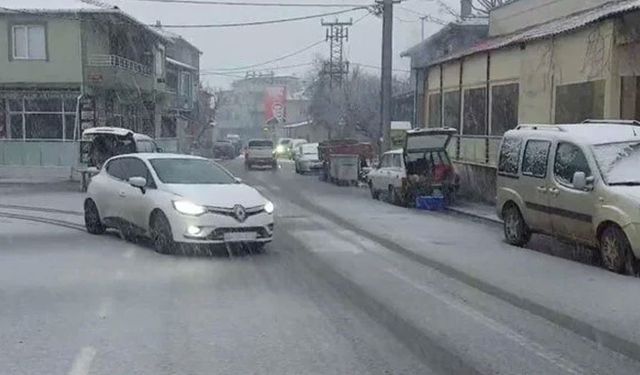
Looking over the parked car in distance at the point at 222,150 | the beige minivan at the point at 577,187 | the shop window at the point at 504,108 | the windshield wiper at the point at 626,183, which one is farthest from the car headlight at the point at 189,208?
the parked car in distance at the point at 222,150

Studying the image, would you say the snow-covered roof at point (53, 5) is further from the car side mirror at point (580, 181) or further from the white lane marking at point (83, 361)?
Result: the white lane marking at point (83, 361)

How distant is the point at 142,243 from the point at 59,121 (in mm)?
24750

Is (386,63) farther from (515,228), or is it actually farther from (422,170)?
(515,228)

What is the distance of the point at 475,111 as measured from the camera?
24984mm

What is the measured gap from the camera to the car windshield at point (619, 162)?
438 inches

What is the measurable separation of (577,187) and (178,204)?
5.59 meters

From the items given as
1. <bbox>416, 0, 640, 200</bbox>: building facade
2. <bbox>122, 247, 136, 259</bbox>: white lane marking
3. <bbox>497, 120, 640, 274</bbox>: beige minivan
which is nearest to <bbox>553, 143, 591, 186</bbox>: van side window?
<bbox>497, 120, 640, 274</bbox>: beige minivan

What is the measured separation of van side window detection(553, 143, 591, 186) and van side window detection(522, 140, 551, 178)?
27cm

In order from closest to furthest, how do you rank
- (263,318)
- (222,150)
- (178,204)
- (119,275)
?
(263,318) → (119,275) → (178,204) → (222,150)

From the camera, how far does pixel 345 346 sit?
22.3 ft

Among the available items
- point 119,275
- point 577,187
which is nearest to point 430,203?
point 577,187

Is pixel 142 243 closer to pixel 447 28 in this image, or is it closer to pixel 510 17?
pixel 510 17

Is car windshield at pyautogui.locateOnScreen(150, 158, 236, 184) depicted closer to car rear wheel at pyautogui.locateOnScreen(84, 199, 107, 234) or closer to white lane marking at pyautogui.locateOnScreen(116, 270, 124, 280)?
Answer: car rear wheel at pyautogui.locateOnScreen(84, 199, 107, 234)

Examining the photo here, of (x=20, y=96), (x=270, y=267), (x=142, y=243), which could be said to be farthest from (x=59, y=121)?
(x=270, y=267)
